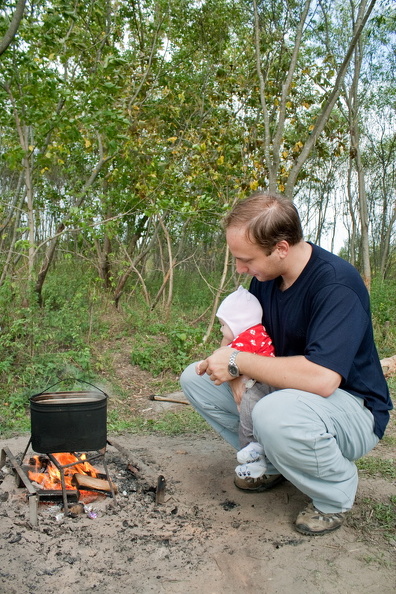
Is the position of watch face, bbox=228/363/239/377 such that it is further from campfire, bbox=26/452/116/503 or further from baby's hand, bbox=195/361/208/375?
campfire, bbox=26/452/116/503

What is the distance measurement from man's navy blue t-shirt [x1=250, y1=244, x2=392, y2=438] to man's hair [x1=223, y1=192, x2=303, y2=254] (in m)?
0.22

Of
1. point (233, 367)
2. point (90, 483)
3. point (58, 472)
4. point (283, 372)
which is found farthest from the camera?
point (58, 472)

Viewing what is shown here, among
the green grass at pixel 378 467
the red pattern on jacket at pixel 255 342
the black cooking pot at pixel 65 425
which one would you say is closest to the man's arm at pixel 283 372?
the red pattern on jacket at pixel 255 342

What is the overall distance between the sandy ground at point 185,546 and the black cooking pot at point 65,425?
0.32 metres

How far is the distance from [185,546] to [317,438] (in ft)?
2.66

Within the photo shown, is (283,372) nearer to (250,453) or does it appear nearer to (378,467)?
(250,453)

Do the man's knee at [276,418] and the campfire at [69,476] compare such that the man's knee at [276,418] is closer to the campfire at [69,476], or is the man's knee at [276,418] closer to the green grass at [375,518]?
the green grass at [375,518]

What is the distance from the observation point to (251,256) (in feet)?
8.58

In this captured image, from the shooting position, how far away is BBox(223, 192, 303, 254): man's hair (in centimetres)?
254

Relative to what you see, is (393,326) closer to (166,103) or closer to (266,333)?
(166,103)

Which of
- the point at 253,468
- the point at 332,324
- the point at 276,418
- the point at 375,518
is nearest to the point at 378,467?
the point at 375,518

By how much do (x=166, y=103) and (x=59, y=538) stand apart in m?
8.07

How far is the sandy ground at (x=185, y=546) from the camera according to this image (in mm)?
2213

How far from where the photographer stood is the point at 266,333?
2887 millimetres
